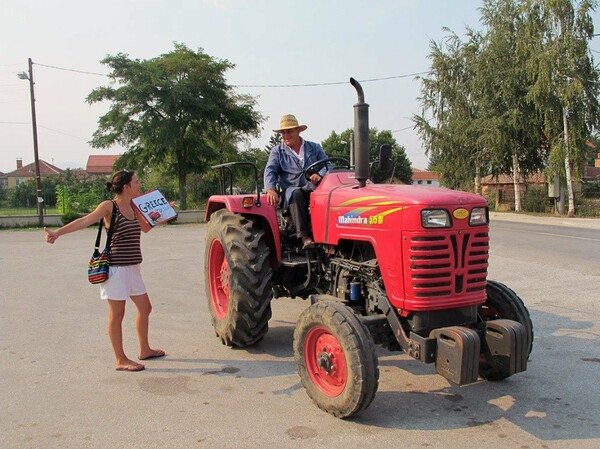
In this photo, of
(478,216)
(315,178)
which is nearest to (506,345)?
(478,216)

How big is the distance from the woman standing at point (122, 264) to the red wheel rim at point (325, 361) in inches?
65.5

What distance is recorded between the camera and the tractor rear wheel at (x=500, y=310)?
393 centimetres

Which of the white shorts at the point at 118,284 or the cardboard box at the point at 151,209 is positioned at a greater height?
the cardboard box at the point at 151,209

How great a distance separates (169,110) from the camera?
29125mm

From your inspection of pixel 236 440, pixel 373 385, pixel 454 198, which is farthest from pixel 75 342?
pixel 454 198

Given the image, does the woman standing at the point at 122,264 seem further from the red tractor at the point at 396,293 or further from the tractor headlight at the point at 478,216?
the tractor headlight at the point at 478,216

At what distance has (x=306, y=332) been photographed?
3.75 meters

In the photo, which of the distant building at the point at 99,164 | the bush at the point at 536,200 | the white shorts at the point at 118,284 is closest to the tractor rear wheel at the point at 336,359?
the white shorts at the point at 118,284

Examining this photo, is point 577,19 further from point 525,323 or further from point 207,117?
point 525,323

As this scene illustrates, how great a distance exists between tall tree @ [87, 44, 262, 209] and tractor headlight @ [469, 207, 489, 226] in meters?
26.4

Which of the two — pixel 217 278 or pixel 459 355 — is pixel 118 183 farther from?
pixel 459 355

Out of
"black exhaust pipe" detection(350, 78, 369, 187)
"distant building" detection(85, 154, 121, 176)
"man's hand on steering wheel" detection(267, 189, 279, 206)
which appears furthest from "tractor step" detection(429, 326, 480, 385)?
"distant building" detection(85, 154, 121, 176)

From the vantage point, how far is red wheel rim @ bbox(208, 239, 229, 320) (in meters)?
5.61

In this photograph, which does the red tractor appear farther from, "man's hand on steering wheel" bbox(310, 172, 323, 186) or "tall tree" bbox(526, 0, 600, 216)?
"tall tree" bbox(526, 0, 600, 216)
